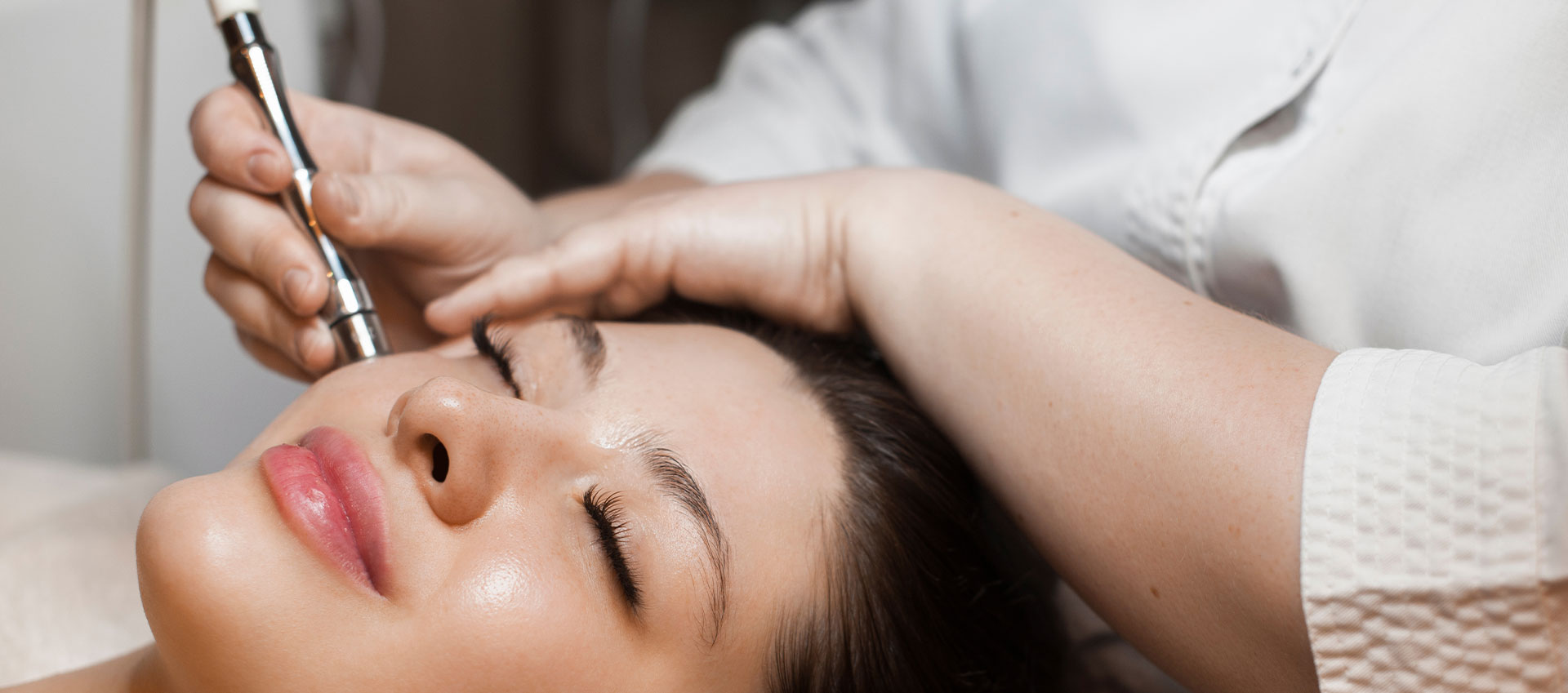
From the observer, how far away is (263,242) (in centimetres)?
67

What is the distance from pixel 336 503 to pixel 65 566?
1.44ft

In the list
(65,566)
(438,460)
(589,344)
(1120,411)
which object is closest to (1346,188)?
(1120,411)

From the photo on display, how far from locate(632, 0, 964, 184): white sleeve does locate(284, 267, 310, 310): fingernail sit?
0.53m

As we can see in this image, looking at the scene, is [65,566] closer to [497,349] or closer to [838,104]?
[497,349]

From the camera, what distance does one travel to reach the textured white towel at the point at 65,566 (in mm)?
737

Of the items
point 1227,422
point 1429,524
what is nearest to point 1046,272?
point 1227,422

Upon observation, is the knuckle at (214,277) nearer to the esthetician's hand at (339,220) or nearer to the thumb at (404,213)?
the esthetician's hand at (339,220)

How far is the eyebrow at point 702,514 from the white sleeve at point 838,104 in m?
0.57

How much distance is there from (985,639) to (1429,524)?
0.33 metres

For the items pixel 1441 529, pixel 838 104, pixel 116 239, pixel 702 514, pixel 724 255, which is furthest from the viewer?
pixel 838 104

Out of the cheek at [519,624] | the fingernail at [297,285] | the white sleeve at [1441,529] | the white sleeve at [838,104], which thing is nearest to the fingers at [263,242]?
the fingernail at [297,285]

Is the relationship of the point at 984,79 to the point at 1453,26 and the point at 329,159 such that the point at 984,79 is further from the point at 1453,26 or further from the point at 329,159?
the point at 329,159

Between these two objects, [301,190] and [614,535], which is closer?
[614,535]

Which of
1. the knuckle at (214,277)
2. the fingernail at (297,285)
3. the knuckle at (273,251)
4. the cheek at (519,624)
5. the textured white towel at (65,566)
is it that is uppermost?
the knuckle at (273,251)
